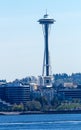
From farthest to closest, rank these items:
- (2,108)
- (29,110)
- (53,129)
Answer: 1. (2,108)
2. (29,110)
3. (53,129)

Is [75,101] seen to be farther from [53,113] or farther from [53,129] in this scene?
[53,129]

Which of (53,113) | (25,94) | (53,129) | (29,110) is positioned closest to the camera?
(53,129)

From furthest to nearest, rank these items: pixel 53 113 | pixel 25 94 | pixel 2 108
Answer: pixel 25 94
pixel 2 108
pixel 53 113

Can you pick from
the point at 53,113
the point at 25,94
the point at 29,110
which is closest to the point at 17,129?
the point at 53,113

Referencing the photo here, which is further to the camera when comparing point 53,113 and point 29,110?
point 29,110

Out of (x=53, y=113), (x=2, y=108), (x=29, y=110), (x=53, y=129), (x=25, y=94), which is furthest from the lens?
(x=25, y=94)

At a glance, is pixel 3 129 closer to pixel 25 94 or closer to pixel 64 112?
pixel 64 112

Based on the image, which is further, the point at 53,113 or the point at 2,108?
the point at 2,108

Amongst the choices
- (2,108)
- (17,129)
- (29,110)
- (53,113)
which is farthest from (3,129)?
(2,108)

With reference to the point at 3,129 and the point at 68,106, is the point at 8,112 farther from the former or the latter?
the point at 3,129
